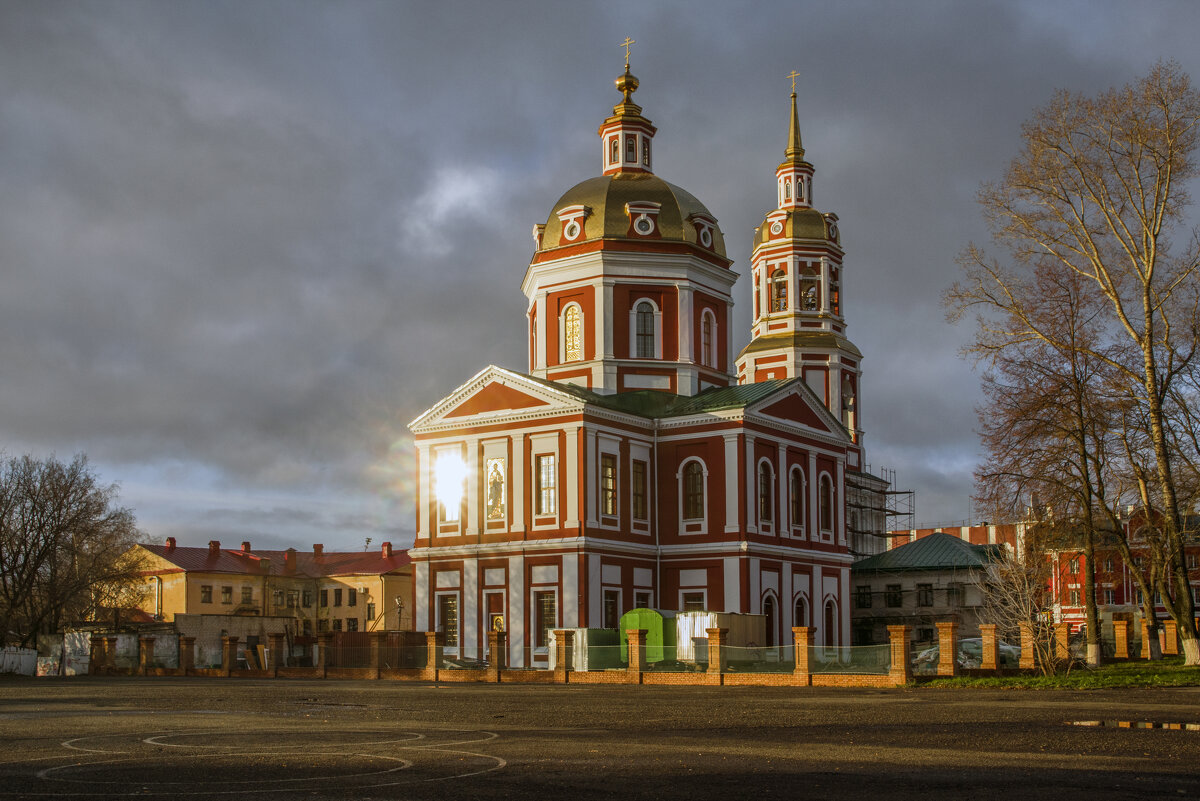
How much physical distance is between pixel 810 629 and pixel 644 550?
44.1 feet

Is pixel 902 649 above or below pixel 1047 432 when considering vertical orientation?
below

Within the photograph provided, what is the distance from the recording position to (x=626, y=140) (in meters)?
53.5

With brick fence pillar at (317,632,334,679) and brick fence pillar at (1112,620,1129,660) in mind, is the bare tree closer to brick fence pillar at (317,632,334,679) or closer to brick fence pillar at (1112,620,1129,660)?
brick fence pillar at (317,632,334,679)

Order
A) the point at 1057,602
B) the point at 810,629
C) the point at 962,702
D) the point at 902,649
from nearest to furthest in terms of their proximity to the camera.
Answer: the point at 962,702
the point at 902,649
the point at 810,629
the point at 1057,602

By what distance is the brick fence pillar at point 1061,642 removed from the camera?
113ft

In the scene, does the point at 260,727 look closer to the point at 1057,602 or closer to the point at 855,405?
the point at 855,405

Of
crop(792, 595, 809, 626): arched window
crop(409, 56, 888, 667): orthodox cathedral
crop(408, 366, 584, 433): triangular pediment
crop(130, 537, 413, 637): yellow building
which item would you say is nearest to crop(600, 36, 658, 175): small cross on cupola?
crop(409, 56, 888, 667): orthodox cathedral

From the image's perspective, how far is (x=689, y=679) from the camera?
3588 centimetres

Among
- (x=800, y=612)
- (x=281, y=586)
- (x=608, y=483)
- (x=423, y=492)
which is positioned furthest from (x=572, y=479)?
(x=281, y=586)

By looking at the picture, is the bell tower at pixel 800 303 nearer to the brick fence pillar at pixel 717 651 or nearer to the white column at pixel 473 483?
the white column at pixel 473 483

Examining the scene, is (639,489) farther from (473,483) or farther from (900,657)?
(900,657)

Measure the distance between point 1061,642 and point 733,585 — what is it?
41.5 feet

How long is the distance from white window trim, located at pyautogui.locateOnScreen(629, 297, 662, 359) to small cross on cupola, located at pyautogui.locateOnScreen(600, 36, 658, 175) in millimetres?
6564

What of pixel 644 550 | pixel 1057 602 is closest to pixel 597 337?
pixel 644 550
